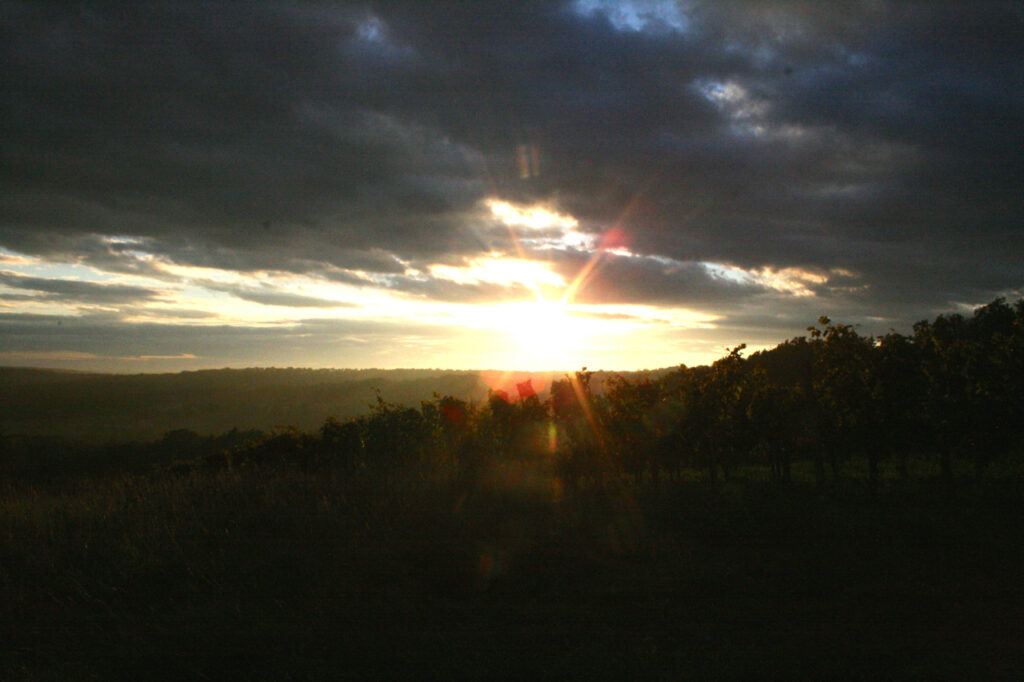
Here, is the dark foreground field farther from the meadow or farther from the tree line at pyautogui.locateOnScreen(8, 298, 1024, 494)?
the tree line at pyautogui.locateOnScreen(8, 298, 1024, 494)

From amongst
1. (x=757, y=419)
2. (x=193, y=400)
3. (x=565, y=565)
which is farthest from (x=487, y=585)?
(x=193, y=400)

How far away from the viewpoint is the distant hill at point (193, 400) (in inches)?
3962

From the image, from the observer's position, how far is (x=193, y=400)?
123m

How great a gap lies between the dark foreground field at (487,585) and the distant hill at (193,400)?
77.9m

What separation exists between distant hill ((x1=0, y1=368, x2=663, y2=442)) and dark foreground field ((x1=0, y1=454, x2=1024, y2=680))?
77.9 metres

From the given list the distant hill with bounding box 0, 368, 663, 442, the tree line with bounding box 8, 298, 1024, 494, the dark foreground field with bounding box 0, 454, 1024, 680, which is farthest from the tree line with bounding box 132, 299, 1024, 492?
the distant hill with bounding box 0, 368, 663, 442

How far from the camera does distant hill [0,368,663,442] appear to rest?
101 meters

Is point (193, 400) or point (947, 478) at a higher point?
point (947, 478)

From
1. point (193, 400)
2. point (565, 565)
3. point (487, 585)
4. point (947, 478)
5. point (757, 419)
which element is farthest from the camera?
point (193, 400)

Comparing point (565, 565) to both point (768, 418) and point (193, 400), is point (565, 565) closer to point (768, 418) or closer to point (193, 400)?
point (768, 418)

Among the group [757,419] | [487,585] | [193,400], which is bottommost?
[193,400]

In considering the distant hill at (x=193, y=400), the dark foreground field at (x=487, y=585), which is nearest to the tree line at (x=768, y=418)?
the dark foreground field at (x=487, y=585)

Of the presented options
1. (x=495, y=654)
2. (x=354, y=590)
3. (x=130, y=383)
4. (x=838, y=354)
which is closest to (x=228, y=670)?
(x=354, y=590)

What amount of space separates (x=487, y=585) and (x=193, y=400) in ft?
434
